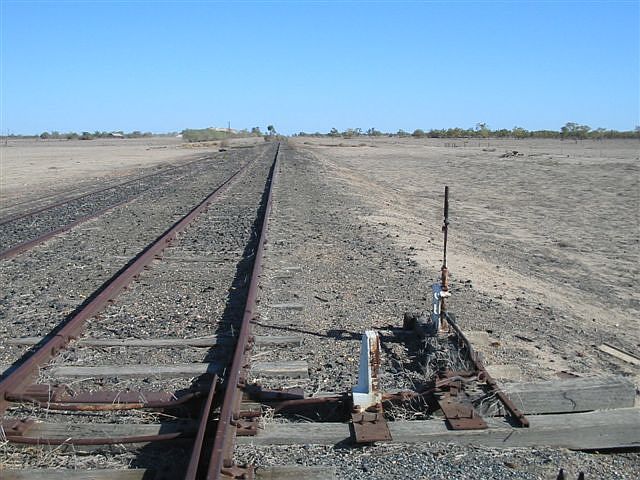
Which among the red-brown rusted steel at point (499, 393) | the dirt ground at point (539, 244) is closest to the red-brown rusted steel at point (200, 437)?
the red-brown rusted steel at point (499, 393)

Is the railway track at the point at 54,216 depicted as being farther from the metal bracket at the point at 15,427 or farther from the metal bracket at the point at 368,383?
the metal bracket at the point at 368,383

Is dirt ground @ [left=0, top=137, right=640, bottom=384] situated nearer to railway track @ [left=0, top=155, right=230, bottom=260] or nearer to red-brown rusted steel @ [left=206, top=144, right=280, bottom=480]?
red-brown rusted steel @ [left=206, top=144, right=280, bottom=480]

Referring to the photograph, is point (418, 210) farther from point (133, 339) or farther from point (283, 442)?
point (283, 442)

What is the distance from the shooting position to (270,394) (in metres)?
5.10

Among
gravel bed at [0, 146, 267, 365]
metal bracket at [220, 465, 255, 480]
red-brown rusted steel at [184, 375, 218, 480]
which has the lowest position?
gravel bed at [0, 146, 267, 365]

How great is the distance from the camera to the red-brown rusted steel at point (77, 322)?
532 cm

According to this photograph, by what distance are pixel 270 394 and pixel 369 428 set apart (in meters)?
0.87

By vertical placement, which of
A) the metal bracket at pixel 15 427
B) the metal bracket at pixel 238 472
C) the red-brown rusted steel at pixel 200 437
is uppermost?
the red-brown rusted steel at pixel 200 437

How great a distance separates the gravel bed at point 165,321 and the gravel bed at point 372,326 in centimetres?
42

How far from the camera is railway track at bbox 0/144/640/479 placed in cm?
427

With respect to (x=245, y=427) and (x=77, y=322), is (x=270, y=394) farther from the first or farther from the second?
(x=77, y=322)

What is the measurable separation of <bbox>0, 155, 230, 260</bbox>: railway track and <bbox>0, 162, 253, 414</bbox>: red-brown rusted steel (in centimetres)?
226

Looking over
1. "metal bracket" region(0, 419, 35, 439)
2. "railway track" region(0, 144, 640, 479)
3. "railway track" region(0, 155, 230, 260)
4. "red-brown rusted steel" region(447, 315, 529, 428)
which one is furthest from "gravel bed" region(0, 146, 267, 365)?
"red-brown rusted steel" region(447, 315, 529, 428)

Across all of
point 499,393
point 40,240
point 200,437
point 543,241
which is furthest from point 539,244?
point 200,437
